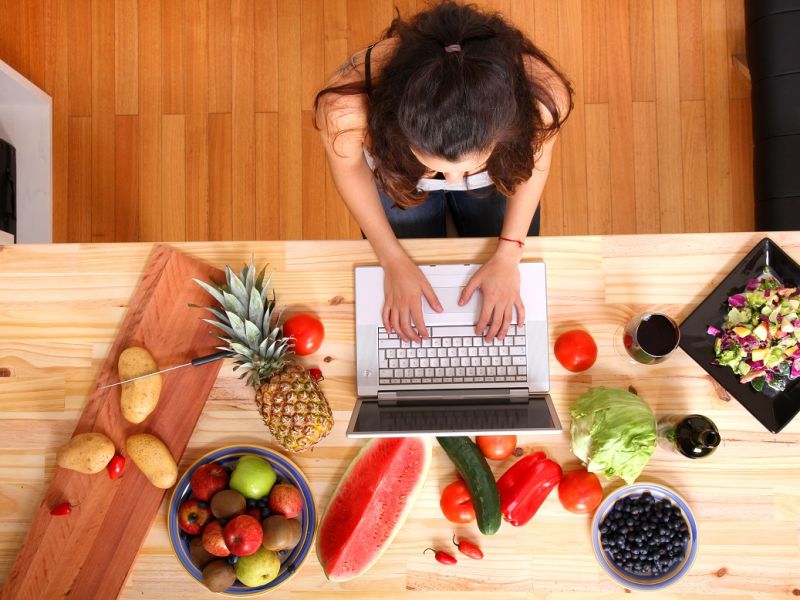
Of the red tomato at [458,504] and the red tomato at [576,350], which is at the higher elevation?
the red tomato at [576,350]

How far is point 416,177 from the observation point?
122 cm

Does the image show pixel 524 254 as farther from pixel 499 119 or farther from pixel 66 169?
pixel 66 169

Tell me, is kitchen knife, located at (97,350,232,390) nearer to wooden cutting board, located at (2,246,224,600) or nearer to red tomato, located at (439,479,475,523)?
wooden cutting board, located at (2,246,224,600)

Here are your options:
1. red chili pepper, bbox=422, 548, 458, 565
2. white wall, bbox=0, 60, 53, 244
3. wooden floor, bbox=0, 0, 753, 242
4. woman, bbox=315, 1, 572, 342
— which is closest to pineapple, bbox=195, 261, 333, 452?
woman, bbox=315, 1, 572, 342

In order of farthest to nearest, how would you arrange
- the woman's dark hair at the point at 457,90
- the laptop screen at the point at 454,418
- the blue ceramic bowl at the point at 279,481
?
the blue ceramic bowl at the point at 279,481 < the laptop screen at the point at 454,418 < the woman's dark hair at the point at 457,90

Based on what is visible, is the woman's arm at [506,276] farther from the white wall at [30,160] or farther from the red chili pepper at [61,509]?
the white wall at [30,160]

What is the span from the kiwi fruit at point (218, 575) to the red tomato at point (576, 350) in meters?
0.80


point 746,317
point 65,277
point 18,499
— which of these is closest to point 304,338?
point 65,277

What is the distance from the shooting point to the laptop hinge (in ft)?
4.03

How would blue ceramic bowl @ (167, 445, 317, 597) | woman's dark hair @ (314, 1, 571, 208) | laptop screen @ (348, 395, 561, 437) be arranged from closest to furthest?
woman's dark hair @ (314, 1, 571, 208) → laptop screen @ (348, 395, 561, 437) → blue ceramic bowl @ (167, 445, 317, 597)

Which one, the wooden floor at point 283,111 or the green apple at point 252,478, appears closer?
the green apple at point 252,478

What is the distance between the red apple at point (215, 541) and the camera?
1.19 metres

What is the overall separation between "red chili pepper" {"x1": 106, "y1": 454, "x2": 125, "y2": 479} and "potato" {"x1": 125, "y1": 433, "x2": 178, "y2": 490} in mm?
24

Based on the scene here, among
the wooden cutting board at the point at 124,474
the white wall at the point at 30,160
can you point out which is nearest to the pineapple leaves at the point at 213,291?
the wooden cutting board at the point at 124,474
